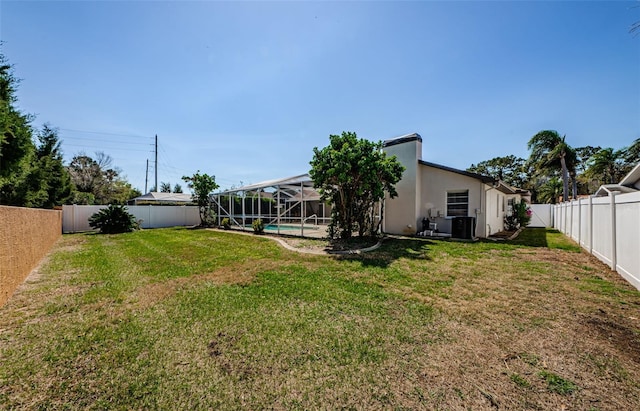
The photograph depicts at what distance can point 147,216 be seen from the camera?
18375 mm

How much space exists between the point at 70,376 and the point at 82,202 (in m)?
27.8

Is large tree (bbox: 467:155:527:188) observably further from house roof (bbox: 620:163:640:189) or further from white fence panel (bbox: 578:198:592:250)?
house roof (bbox: 620:163:640:189)

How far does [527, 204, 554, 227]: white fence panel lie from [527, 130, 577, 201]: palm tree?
2.19 metres

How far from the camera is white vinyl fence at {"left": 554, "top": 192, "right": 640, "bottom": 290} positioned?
4.58 m

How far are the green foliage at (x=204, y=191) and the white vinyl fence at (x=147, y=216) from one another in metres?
2.23

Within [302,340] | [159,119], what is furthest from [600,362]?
[159,119]

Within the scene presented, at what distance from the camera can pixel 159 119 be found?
15.9m

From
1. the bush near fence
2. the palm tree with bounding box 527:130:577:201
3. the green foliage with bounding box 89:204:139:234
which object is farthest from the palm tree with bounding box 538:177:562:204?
the green foliage with bounding box 89:204:139:234

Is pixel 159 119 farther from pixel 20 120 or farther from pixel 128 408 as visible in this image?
pixel 128 408

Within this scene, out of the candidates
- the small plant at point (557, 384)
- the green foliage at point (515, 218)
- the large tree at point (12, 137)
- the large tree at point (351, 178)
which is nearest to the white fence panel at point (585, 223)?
the large tree at point (351, 178)

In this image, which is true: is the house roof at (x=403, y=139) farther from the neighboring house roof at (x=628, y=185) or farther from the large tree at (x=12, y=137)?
the large tree at (x=12, y=137)

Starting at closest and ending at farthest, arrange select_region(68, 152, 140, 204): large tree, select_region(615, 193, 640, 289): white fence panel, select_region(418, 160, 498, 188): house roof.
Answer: select_region(615, 193, 640, 289): white fence panel, select_region(418, 160, 498, 188): house roof, select_region(68, 152, 140, 204): large tree

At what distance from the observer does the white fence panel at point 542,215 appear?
19734 millimetres

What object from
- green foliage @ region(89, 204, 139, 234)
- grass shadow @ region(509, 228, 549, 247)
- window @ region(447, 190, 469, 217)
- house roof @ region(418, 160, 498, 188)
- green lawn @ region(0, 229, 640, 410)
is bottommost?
green lawn @ region(0, 229, 640, 410)
